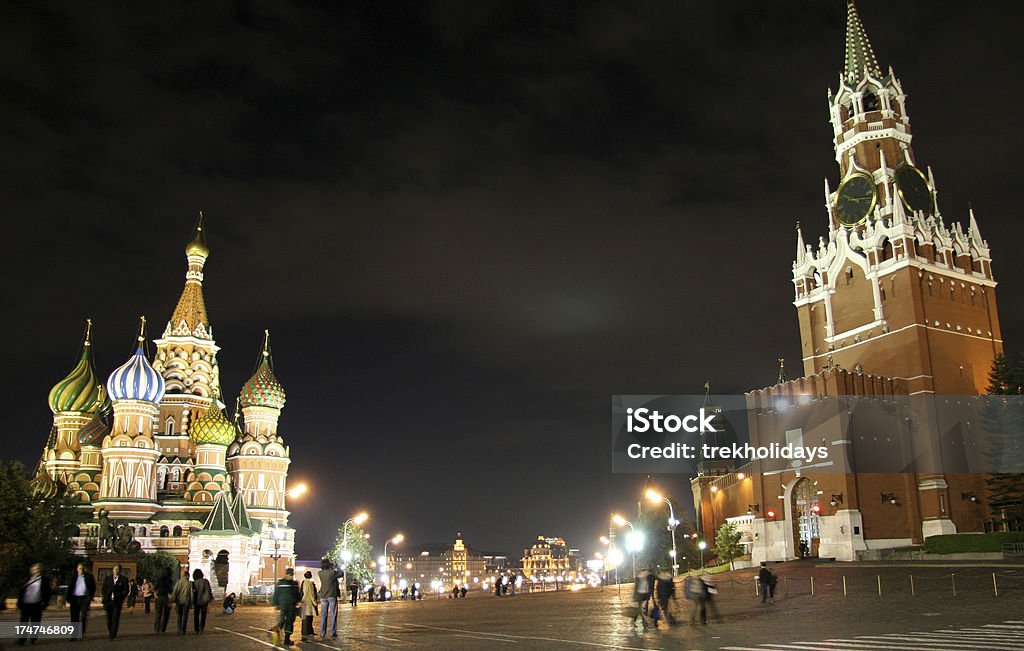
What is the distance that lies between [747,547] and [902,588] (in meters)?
38.4

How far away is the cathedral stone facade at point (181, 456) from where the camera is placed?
7106 centimetres

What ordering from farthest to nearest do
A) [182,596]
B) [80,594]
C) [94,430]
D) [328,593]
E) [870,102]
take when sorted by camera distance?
1. [94,430]
2. [870,102]
3. [182,596]
4. [80,594]
5. [328,593]

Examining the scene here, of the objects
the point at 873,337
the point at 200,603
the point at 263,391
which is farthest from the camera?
the point at 263,391

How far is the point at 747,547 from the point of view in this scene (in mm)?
67938

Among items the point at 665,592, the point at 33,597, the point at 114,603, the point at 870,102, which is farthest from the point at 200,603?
the point at 870,102

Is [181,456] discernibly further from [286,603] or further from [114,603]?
[286,603]

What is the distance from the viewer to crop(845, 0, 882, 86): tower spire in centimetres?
7126

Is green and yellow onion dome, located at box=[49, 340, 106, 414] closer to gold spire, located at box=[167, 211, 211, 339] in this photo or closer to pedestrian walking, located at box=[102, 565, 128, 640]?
gold spire, located at box=[167, 211, 211, 339]

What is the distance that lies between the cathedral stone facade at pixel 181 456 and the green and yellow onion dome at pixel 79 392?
10 centimetres

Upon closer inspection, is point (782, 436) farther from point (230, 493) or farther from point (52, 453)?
point (52, 453)

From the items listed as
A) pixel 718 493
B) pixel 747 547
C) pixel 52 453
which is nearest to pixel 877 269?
pixel 747 547

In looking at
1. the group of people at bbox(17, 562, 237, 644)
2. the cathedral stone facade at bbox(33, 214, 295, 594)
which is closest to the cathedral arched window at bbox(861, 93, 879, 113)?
the cathedral stone facade at bbox(33, 214, 295, 594)

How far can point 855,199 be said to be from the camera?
66.9 meters

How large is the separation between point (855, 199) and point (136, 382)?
60.8 metres
